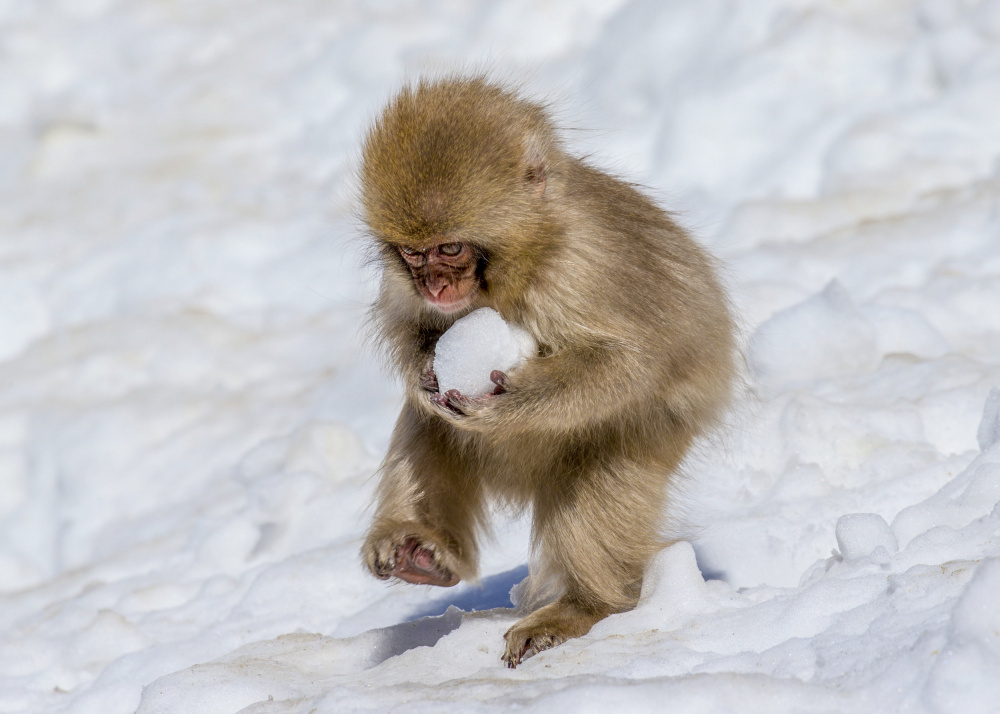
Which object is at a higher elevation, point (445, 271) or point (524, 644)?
point (445, 271)

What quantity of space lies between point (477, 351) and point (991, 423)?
1456 millimetres

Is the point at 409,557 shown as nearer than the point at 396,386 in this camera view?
Yes

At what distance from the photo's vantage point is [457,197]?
2840 mm

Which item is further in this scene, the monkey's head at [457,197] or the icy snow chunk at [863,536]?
the monkey's head at [457,197]

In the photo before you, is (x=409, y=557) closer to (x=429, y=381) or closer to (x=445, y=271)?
(x=429, y=381)

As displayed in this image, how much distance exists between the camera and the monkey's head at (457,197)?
9.31 ft

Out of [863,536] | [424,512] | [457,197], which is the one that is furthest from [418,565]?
[863,536]

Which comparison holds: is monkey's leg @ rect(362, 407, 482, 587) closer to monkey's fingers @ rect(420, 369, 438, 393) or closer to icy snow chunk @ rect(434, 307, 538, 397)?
monkey's fingers @ rect(420, 369, 438, 393)

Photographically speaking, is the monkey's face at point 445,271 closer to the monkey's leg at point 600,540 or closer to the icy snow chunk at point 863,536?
the monkey's leg at point 600,540

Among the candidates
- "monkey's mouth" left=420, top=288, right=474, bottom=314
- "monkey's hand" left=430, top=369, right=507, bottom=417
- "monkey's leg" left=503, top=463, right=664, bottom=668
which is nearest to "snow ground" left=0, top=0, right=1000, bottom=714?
"monkey's leg" left=503, top=463, right=664, bottom=668

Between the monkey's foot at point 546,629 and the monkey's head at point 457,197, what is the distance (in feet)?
2.83

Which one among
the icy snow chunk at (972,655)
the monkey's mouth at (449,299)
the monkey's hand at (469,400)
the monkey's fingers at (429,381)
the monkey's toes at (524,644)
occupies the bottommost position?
the icy snow chunk at (972,655)

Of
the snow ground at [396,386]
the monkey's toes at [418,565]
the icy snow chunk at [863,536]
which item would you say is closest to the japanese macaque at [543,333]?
the monkey's toes at [418,565]

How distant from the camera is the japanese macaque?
2.89 m
